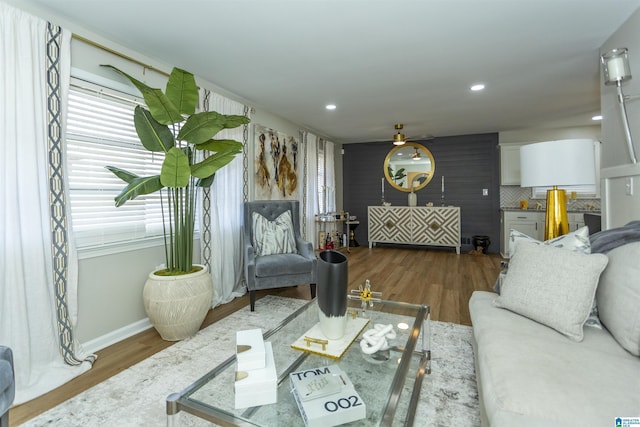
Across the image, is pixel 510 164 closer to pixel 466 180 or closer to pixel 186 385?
pixel 466 180

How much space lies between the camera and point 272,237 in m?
3.40

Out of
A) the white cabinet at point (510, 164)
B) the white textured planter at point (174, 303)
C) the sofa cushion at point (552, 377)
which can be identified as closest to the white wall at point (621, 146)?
the sofa cushion at point (552, 377)

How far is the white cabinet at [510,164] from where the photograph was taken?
558 centimetres

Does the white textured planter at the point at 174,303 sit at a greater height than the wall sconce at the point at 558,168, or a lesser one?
lesser

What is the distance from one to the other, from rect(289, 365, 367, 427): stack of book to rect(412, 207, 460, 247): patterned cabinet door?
16.7ft

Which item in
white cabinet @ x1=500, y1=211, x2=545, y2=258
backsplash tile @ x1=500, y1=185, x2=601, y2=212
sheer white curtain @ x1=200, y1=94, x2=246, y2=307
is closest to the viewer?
sheer white curtain @ x1=200, y1=94, x2=246, y2=307

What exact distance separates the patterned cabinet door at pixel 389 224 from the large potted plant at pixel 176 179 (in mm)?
4325

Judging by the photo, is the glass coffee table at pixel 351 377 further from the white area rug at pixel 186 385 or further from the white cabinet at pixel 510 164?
the white cabinet at pixel 510 164

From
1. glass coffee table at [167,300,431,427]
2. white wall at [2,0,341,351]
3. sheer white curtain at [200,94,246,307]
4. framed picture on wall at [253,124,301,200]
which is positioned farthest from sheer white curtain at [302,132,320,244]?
glass coffee table at [167,300,431,427]

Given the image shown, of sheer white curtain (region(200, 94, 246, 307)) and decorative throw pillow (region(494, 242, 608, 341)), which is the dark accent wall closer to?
sheer white curtain (region(200, 94, 246, 307))

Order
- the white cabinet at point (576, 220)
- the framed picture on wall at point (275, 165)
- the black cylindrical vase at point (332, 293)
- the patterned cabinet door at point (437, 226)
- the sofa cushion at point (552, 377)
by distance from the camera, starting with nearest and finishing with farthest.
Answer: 1. the sofa cushion at point (552, 377)
2. the black cylindrical vase at point (332, 293)
3. the framed picture on wall at point (275, 165)
4. the white cabinet at point (576, 220)
5. the patterned cabinet door at point (437, 226)

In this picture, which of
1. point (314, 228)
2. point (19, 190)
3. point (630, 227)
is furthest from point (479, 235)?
point (19, 190)

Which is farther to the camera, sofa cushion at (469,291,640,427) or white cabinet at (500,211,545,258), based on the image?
white cabinet at (500,211,545,258)

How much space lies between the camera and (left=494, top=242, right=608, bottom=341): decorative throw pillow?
4.53 feet
